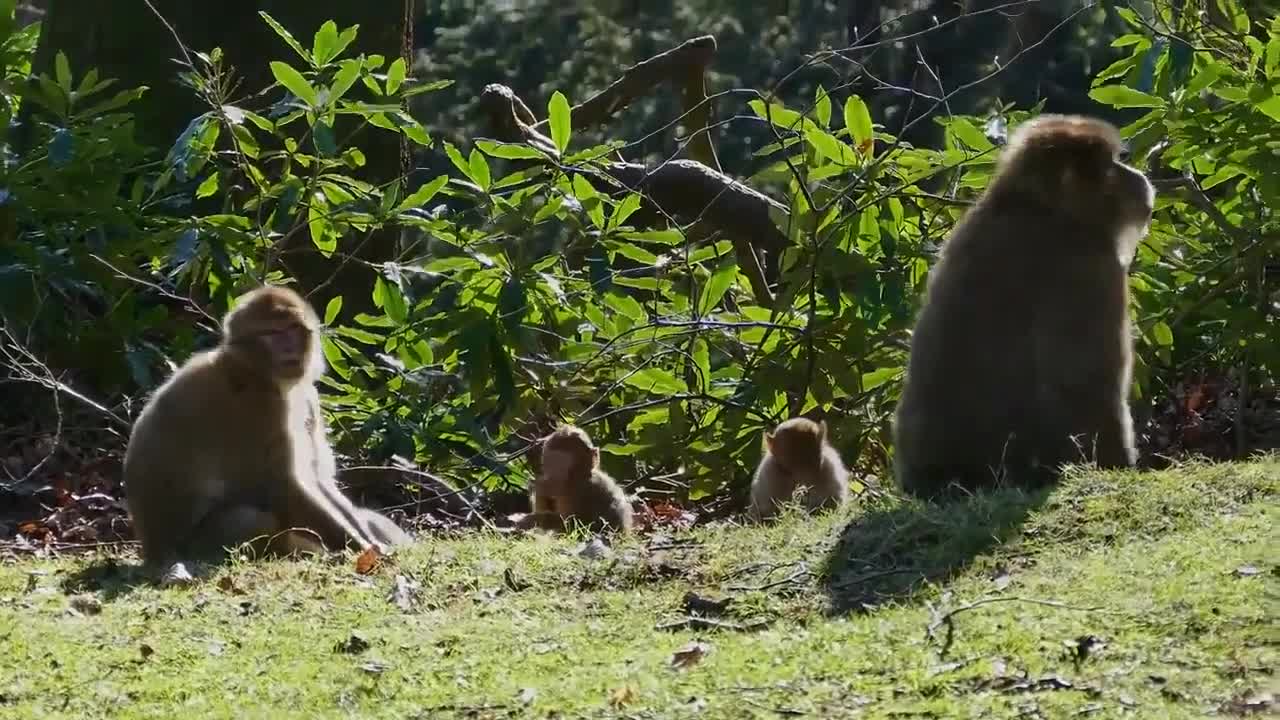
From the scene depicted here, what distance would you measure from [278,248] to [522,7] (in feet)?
46.6

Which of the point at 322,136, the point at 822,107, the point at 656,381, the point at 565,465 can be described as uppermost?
the point at 822,107

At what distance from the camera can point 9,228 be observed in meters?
9.64

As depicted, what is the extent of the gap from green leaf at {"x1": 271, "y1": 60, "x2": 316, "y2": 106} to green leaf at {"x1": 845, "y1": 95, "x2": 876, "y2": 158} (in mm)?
2679

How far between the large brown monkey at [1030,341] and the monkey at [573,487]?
1.98 meters

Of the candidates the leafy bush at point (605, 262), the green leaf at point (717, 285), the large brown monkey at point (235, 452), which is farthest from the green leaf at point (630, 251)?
the large brown monkey at point (235, 452)

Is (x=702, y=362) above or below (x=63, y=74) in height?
below

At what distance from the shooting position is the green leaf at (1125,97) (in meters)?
8.32

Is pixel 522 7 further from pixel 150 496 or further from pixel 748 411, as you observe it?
pixel 150 496

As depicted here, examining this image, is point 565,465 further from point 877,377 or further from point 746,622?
point 746,622

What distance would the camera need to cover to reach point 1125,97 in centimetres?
835

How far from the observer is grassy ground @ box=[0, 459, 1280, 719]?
13.3 feet

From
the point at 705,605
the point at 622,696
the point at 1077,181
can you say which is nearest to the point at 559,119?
the point at 1077,181

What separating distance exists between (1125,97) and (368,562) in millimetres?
4433

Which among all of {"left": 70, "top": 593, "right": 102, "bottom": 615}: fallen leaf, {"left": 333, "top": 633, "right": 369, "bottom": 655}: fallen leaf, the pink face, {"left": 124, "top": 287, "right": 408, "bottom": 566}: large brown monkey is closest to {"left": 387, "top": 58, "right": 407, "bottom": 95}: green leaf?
{"left": 124, "top": 287, "right": 408, "bottom": 566}: large brown monkey
